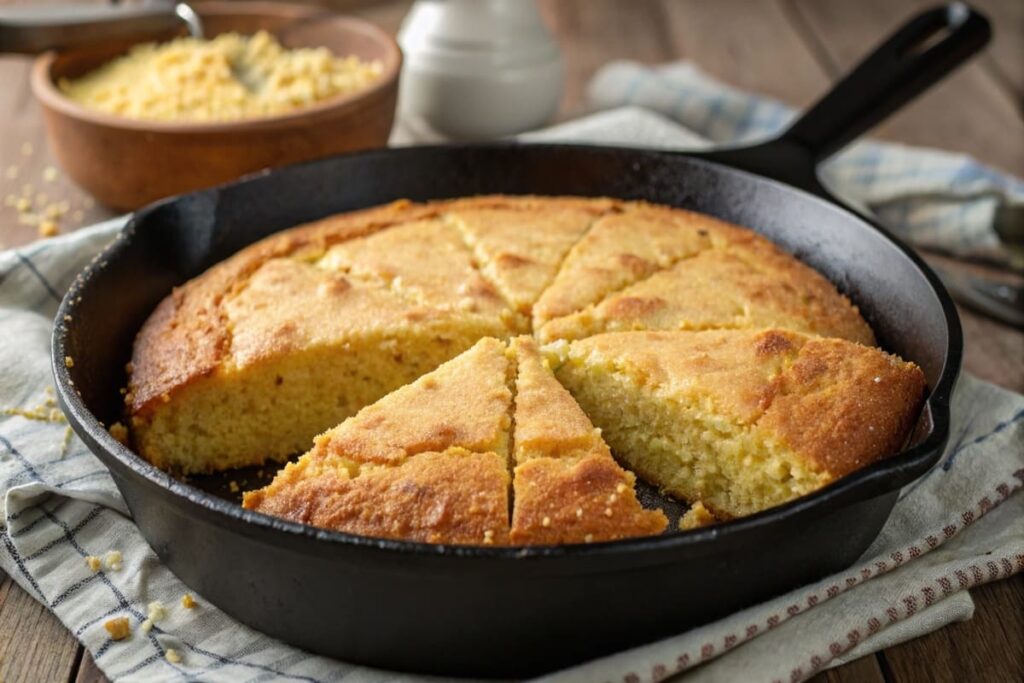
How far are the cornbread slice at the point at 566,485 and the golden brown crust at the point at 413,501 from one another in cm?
6

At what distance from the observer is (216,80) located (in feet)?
14.8

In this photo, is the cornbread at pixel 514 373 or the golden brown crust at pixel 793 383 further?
the golden brown crust at pixel 793 383

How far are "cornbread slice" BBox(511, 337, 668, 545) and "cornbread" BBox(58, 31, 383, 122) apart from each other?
217 centimetres

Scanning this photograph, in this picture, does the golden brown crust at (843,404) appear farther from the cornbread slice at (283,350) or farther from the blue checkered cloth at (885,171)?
the blue checkered cloth at (885,171)

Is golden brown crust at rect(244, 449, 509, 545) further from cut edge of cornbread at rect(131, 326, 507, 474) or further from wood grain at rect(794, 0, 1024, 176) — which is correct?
wood grain at rect(794, 0, 1024, 176)

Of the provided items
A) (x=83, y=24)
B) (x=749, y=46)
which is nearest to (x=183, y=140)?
(x=83, y=24)

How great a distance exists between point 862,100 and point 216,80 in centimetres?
252

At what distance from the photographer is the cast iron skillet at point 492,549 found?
2.18m

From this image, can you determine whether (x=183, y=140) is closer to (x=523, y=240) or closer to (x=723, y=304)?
(x=523, y=240)

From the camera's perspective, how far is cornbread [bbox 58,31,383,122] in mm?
4379

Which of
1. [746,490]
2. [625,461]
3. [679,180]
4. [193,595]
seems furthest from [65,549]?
[679,180]

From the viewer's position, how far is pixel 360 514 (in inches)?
97.6

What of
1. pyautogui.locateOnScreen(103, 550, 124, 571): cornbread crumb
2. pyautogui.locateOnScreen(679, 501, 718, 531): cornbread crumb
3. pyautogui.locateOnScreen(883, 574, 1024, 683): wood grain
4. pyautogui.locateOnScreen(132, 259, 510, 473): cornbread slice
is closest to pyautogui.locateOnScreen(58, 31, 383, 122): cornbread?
pyautogui.locateOnScreen(132, 259, 510, 473): cornbread slice

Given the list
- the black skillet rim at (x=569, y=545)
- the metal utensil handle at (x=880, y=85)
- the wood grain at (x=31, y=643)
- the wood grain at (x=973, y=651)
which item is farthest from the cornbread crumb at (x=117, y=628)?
the metal utensil handle at (x=880, y=85)
